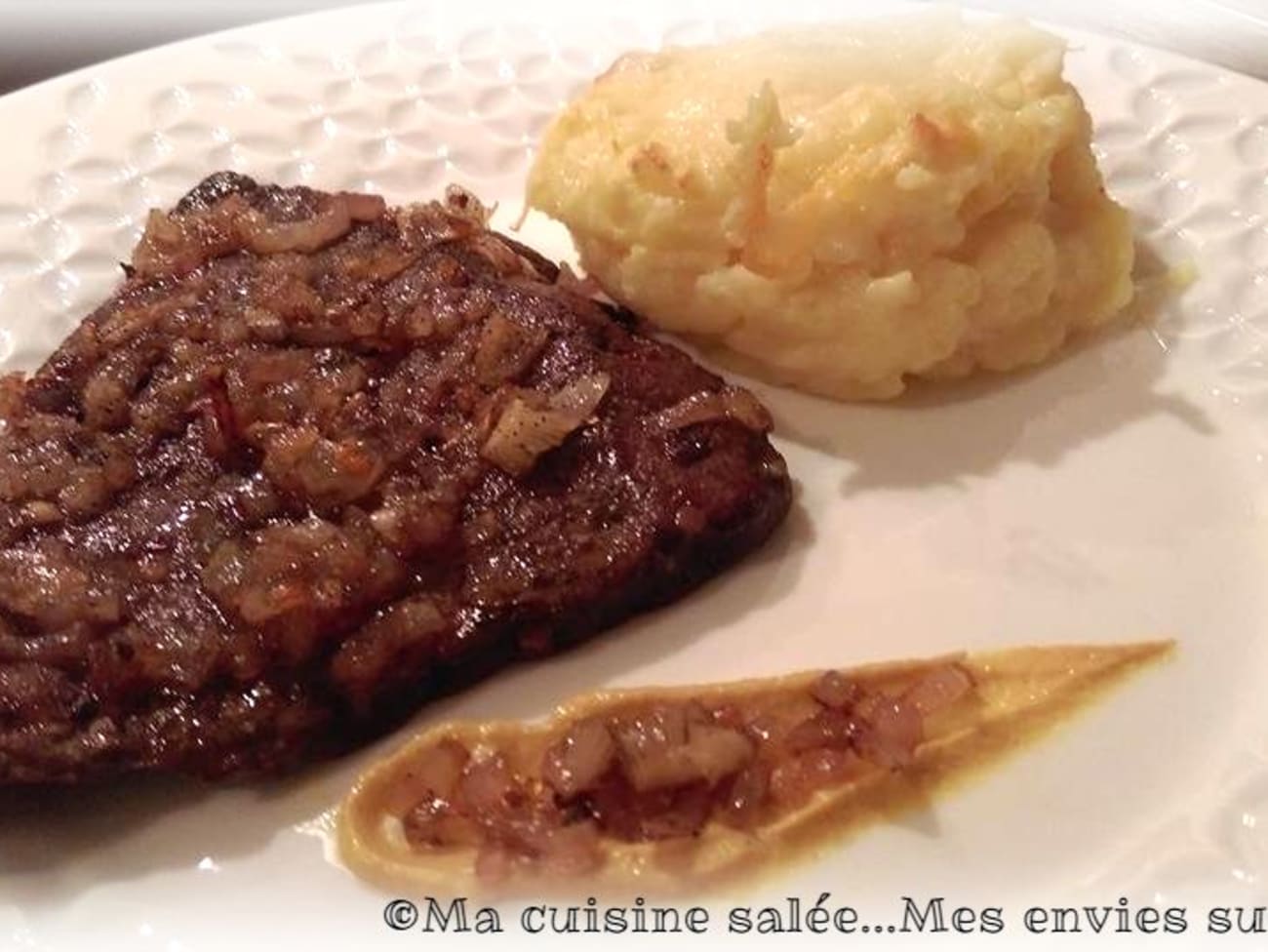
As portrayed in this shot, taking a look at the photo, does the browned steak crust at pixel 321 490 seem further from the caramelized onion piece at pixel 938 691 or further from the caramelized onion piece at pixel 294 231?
the caramelized onion piece at pixel 938 691

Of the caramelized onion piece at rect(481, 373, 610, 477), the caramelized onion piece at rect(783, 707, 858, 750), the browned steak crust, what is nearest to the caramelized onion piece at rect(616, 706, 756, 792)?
the caramelized onion piece at rect(783, 707, 858, 750)

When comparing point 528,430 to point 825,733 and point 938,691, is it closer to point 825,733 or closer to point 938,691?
point 825,733

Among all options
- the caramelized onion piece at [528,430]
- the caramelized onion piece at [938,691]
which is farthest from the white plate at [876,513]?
the caramelized onion piece at [528,430]

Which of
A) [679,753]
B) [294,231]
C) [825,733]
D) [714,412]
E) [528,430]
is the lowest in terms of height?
[825,733]

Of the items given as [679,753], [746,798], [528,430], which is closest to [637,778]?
[679,753]

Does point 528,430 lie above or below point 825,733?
above

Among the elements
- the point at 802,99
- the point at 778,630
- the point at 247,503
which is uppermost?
the point at 802,99

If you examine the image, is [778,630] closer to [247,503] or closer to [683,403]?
[683,403]

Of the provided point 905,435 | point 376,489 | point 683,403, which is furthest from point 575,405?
point 905,435
